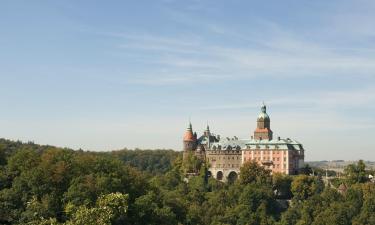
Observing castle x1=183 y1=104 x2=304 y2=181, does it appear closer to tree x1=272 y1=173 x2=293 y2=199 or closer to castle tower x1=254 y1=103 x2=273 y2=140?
castle tower x1=254 y1=103 x2=273 y2=140

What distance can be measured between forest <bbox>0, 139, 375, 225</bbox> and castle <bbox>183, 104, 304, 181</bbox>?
363 centimetres

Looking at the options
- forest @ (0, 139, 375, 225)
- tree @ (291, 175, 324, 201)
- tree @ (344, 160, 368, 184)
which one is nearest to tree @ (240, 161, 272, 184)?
forest @ (0, 139, 375, 225)

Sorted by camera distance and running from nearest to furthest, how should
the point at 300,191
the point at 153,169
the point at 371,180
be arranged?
the point at 300,191, the point at 371,180, the point at 153,169

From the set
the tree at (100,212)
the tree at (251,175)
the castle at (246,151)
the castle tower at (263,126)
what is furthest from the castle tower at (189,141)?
the tree at (100,212)

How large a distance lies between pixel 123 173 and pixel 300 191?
4747 centimetres

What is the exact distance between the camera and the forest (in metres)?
49.6

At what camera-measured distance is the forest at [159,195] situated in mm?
49625

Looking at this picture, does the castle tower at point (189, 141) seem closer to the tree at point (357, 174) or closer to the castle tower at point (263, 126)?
the castle tower at point (263, 126)

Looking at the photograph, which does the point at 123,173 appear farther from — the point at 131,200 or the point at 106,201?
the point at 106,201

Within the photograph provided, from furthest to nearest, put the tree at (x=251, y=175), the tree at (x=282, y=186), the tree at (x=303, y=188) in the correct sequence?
the tree at (x=282, y=186), the tree at (x=251, y=175), the tree at (x=303, y=188)

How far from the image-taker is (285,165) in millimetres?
117062

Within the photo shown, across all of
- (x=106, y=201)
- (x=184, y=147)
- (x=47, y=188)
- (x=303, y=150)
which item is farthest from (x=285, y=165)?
(x=106, y=201)

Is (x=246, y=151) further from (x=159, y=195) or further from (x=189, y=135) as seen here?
(x=159, y=195)

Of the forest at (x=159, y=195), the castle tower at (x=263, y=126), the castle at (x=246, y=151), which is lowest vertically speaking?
the forest at (x=159, y=195)
